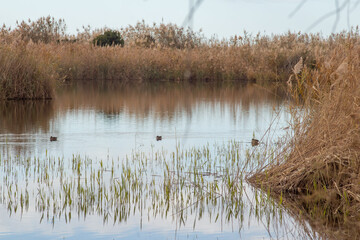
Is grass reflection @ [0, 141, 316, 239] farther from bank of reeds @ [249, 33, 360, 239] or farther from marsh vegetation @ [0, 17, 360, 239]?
bank of reeds @ [249, 33, 360, 239]

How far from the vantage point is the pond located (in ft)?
15.2

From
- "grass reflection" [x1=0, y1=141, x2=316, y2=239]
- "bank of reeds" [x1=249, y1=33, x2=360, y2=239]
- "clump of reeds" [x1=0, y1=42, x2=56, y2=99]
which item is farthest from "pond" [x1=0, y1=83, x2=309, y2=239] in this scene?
"clump of reeds" [x1=0, y1=42, x2=56, y2=99]

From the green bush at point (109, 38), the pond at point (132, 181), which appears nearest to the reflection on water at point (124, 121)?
the pond at point (132, 181)

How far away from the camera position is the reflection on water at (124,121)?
845 cm

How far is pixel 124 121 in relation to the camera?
11570 mm

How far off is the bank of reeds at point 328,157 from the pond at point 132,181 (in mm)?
247

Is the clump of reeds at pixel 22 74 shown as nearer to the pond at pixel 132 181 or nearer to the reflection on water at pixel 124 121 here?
the reflection on water at pixel 124 121

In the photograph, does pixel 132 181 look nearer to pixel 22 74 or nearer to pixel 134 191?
pixel 134 191

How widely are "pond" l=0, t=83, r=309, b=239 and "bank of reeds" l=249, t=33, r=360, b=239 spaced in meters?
0.25

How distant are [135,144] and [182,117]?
3.93 m

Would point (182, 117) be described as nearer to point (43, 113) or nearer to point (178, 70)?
point (43, 113)

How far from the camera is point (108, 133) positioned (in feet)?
32.1

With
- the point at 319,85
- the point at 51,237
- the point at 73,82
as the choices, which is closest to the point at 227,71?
the point at 73,82

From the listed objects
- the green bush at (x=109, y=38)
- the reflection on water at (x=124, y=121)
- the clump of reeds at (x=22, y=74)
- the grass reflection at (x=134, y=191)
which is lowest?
the grass reflection at (x=134, y=191)
